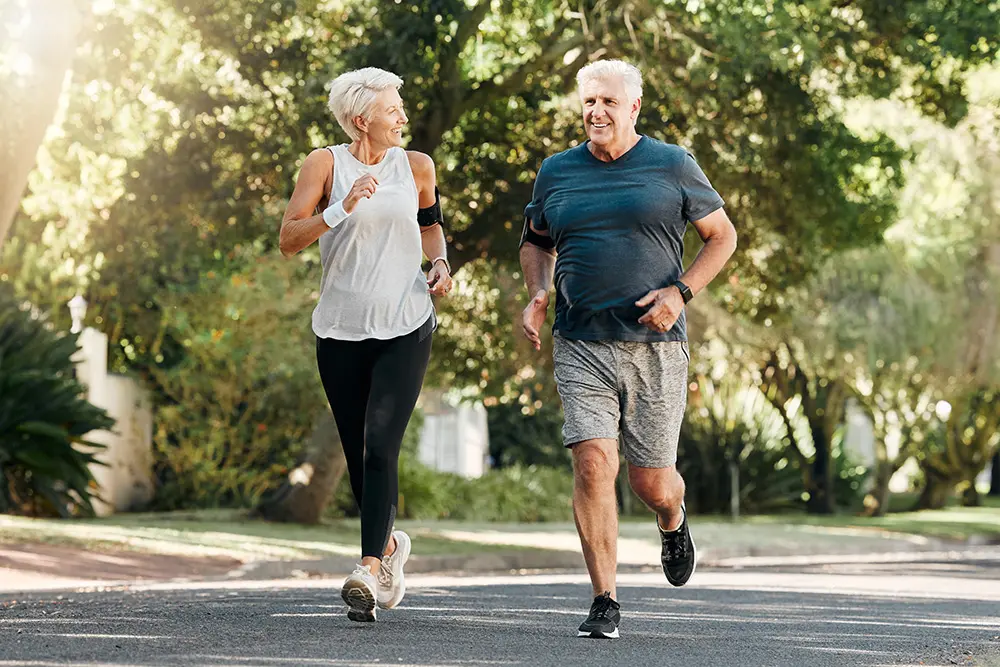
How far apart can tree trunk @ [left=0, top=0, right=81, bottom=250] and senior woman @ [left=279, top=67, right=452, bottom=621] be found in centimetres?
678

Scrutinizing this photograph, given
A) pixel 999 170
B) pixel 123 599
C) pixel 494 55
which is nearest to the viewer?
pixel 123 599

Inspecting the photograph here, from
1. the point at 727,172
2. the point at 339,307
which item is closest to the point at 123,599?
the point at 339,307

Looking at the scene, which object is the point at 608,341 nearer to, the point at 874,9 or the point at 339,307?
the point at 339,307

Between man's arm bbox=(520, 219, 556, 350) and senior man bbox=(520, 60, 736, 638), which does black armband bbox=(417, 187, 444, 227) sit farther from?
senior man bbox=(520, 60, 736, 638)

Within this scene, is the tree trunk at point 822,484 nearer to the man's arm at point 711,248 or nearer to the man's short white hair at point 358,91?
the man's arm at point 711,248

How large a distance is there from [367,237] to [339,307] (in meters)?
0.30

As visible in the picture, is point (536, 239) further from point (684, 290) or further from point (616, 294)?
point (684, 290)

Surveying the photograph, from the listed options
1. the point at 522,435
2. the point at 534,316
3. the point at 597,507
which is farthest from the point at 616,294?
the point at 522,435

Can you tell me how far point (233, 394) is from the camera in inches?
902

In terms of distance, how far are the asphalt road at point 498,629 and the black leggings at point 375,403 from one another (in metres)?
0.44

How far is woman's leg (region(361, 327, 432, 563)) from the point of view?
6.85 m

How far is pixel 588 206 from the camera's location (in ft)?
22.3

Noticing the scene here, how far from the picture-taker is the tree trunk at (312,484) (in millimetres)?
18750

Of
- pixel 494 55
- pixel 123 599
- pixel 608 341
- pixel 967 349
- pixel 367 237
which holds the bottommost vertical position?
pixel 123 599
